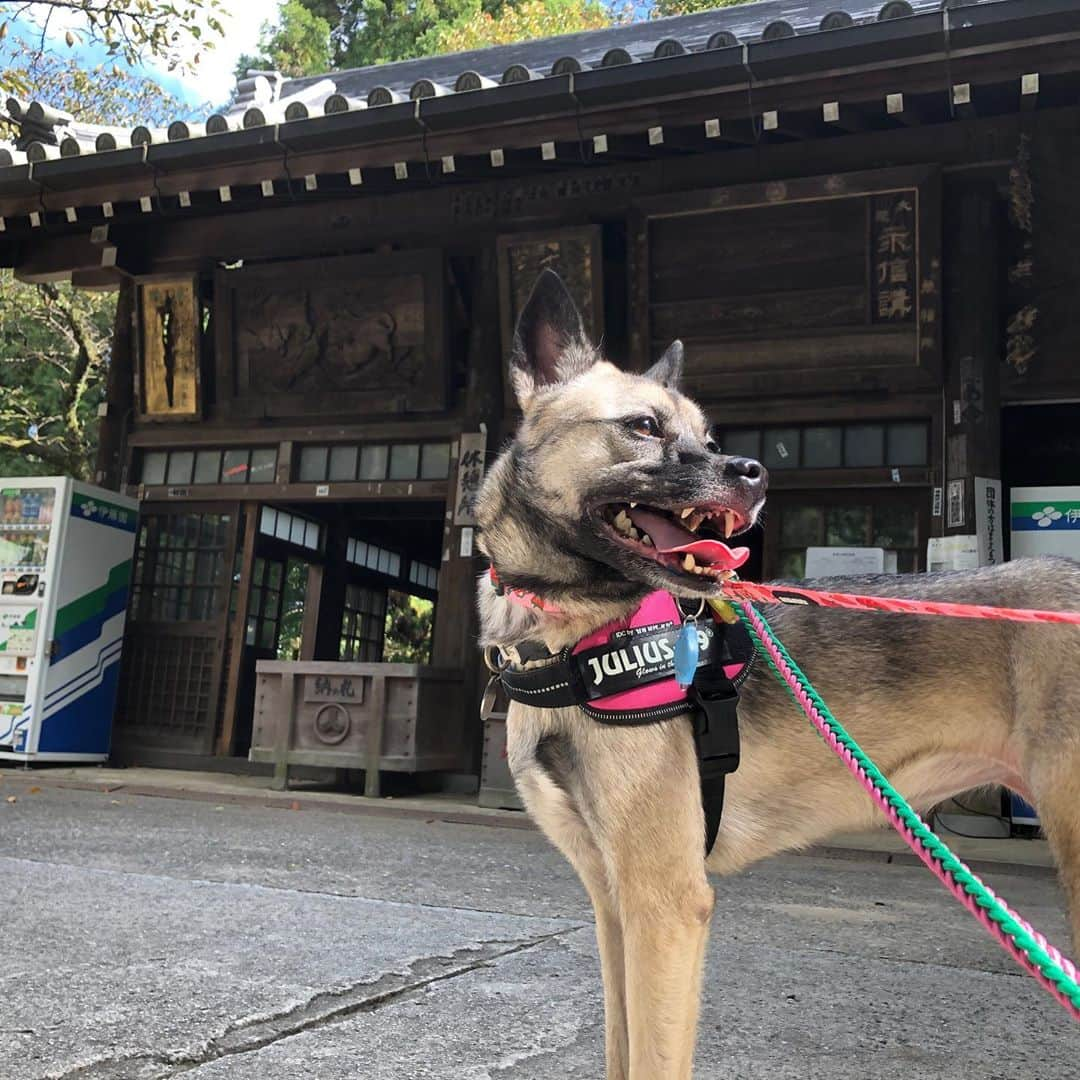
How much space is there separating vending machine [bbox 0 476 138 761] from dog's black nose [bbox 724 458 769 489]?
8295 mm

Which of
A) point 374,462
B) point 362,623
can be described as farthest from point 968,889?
point 362,623

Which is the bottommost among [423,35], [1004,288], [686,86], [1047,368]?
[1047,368]

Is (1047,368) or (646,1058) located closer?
(646,1058)

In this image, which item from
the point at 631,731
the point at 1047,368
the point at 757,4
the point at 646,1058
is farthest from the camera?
the point at 757,4

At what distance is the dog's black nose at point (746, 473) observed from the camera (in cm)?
210

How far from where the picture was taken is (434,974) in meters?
3.16

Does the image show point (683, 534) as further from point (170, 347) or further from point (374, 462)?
point (170, 347)

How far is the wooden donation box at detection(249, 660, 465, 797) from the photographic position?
26.3ft

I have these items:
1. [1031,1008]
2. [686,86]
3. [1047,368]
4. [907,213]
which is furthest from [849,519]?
[1031,1008]

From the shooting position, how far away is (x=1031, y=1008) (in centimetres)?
308

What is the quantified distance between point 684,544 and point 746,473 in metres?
0.19

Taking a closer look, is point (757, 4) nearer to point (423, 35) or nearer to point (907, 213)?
point (907, 213)

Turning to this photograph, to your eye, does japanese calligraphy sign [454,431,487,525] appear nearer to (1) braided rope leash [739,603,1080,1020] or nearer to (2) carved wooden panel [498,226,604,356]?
(2) carved wooden panel [498,226,604,356]

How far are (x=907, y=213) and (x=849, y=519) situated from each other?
7.20ft
